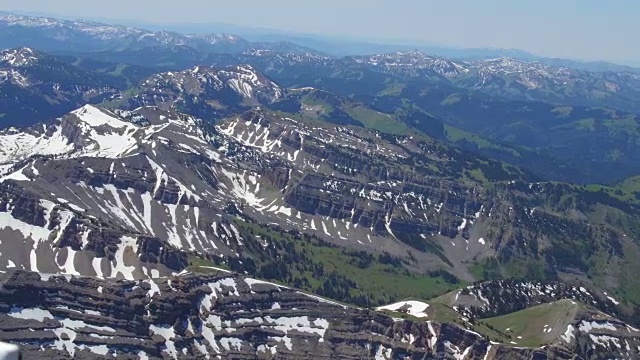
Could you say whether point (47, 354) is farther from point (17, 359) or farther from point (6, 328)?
point (17, 359)

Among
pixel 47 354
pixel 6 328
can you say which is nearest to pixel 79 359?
pixel 47 354

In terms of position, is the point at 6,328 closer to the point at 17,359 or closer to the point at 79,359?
the point at 79,359

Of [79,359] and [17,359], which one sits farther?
[79,359]

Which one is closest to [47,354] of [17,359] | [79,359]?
[79,359]

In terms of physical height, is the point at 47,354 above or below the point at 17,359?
below

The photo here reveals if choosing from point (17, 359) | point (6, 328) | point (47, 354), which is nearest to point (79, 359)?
point (47, 354)

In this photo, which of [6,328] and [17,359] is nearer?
[17,359]

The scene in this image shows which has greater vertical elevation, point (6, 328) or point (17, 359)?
point (17, 359)
